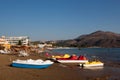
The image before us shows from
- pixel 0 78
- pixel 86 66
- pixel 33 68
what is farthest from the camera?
pixel 86 66

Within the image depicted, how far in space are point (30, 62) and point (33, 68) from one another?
99 centimetres

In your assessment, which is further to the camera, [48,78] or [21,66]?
[21,66]

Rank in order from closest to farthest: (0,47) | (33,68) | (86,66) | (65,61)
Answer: (33,68) < (86,66) < (65,61) < (0,47)

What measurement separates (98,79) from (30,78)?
302 inches

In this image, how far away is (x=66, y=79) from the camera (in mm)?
25922

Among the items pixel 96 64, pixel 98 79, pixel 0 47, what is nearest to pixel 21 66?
pixel 98 79

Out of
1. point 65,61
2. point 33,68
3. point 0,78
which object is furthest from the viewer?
point 65,61

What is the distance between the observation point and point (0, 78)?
75.8ft

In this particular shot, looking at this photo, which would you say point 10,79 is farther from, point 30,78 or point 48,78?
point 48,78

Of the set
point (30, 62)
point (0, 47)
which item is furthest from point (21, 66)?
point (0, 47)

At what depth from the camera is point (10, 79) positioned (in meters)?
23.2

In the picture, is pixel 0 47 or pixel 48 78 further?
pixel 0 47

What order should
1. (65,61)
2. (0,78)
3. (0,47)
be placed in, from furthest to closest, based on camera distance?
(0,47) < (65,61) < (0,78)

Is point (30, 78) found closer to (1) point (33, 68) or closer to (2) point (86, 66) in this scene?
(1) point (33, 68)
